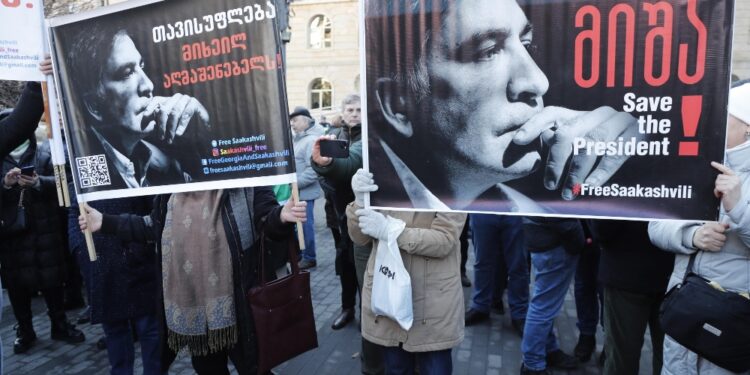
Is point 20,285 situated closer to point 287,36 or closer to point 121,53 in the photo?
point 121,53

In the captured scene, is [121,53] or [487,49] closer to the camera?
[487,49]

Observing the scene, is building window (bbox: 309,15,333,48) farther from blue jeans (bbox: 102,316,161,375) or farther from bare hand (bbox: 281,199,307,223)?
bare hand (bbox: 281,199,307,223)

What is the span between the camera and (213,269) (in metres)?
2.67

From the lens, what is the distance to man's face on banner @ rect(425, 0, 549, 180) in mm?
2127

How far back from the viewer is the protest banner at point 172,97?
92.7 inches

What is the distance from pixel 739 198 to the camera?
1945mm

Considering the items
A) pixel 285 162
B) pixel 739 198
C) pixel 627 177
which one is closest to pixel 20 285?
pixel 285 162

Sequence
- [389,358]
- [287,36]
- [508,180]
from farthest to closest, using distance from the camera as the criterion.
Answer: [287,36] < [389,358] < [508,180]

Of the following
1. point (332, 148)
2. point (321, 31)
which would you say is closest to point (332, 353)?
point (332, 148)

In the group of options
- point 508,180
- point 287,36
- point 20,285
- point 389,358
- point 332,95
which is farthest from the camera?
point 332,95

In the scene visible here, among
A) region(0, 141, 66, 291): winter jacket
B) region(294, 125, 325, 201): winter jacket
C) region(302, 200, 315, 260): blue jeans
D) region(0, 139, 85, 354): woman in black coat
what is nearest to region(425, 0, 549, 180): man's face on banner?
region(0, 139, 85, 354): woman in black coat

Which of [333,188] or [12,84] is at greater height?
[12,84]

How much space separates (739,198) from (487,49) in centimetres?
114

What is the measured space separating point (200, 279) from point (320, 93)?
2870cm
